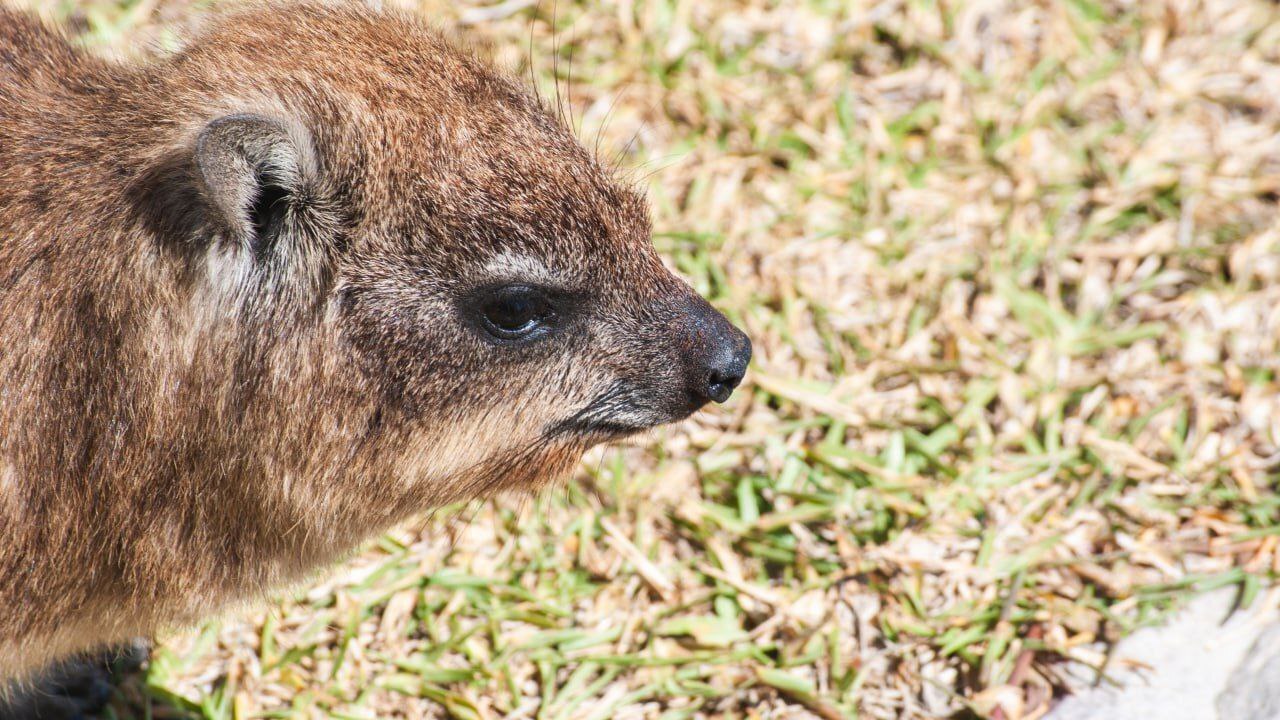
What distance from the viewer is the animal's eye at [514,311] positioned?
316cm

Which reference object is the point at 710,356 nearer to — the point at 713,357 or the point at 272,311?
the point at 713,357

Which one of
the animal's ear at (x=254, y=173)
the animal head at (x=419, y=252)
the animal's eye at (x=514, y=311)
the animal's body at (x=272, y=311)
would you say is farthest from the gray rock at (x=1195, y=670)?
the animal's ear at (x=254, y=173)

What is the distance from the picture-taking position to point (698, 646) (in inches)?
179

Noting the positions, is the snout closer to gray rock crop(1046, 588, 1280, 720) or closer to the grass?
the grass

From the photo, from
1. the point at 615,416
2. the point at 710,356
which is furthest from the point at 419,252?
the point at 710,356

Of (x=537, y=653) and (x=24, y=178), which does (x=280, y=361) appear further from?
(x=537, y=653)

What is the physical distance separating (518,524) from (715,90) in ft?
8.26

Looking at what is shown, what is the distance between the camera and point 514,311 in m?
3.20

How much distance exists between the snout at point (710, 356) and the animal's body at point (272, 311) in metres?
0.03

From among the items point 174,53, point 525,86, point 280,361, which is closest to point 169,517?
point 280,361

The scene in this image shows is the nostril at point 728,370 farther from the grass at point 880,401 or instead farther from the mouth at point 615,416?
the grass at point 880,401

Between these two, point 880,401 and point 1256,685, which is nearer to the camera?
point 1256,685

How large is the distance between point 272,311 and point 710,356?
3.92 feet

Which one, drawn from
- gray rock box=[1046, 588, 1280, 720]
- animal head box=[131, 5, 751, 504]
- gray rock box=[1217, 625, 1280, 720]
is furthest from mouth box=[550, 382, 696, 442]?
gray rock box=[1217, 625, 1280, 720]
